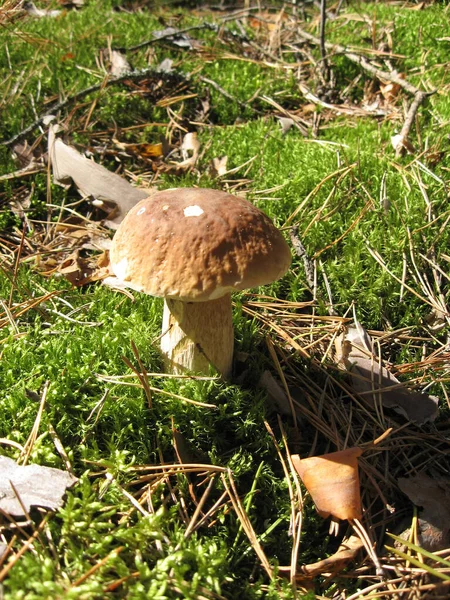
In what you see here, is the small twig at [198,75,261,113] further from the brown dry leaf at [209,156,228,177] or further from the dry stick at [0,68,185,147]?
the brown dry leaf at [209,156,228,177]

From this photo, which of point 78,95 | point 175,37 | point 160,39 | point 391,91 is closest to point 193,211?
point 78,95

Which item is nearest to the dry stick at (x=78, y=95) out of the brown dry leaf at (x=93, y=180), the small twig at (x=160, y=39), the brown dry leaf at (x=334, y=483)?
the brown dry leaf at (x=93, y=180)

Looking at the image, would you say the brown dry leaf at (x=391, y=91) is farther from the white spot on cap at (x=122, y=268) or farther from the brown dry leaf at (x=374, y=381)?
the white spot on cap at (x=122, y=268)

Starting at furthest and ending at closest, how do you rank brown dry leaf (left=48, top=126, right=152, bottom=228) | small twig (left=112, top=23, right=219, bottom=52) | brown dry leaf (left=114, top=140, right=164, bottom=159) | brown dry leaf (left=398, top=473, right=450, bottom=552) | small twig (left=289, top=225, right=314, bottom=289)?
small twig (left=112, top=23, right=219, bottom=52), brown dry leaf (left=114, top=140, right=164, bottom=159), brown dry leaf (left=48, top=126, right=152, bottom=228), small twig (left=289, top=225, right=314, bottom=289), brown dry leaf (left=398, top=473, right=450, bottom=552)

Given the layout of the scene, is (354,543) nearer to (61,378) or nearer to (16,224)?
(61,378)

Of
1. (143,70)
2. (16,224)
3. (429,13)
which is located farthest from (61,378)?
(429,13)

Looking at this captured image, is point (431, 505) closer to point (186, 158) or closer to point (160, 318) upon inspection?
point (160, 318)

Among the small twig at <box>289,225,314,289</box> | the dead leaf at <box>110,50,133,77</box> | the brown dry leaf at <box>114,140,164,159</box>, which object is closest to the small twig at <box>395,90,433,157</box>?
the small twig at <box>289,225,314,289</box>
